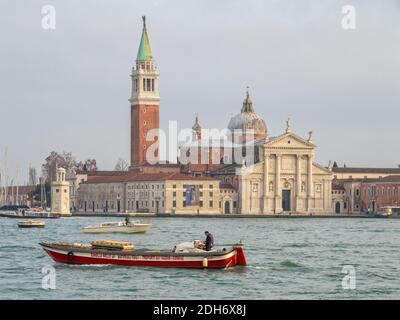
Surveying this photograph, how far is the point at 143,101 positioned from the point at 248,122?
33.7 ft

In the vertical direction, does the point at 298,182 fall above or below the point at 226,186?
above

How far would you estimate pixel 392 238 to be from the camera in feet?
190

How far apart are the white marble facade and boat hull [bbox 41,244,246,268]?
Answer: 2752 inches

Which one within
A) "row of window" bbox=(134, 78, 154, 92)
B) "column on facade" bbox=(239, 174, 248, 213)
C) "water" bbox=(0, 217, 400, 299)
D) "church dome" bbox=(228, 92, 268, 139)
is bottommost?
"water" bbox=(0, 217, 400, 299)

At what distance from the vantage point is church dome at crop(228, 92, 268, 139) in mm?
115188

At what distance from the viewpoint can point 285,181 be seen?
349ft

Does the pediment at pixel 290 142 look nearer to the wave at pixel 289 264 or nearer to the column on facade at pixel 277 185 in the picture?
the column on facade at pixel 277 185

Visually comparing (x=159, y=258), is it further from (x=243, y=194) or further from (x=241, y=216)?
(x=243, y=194)

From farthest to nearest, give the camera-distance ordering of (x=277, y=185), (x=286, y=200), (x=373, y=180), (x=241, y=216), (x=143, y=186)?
(x=373, y=180) < (x=286, y=200) < (x=143, y=186) < (x=277, y=185) < (x=241, y=216)

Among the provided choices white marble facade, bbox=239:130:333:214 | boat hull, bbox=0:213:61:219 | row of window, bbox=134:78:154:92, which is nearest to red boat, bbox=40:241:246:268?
boat hull, bbox=0:213:61:219

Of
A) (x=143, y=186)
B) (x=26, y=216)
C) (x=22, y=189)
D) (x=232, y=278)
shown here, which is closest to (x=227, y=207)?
(x=143, y=186)

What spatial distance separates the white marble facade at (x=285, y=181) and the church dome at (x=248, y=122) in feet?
27.1

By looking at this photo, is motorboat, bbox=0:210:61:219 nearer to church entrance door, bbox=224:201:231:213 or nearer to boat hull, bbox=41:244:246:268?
church entrance door, bbox=224:201:231:213
